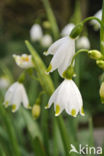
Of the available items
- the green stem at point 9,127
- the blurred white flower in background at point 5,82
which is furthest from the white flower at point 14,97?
the blurred white flower in background at point 5,82

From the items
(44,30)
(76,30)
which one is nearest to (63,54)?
(76,30)

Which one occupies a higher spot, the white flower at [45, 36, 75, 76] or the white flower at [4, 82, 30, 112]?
the white flower at [45, 36, 75, 76]

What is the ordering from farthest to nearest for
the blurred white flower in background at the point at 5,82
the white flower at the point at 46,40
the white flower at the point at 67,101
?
the blurred white flower in background at the point at 5,82 → the white flower at the point at 46,40 → the white flower at the point at 67,101

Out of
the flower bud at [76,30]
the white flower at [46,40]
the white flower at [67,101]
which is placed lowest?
the white flower at [67,101]

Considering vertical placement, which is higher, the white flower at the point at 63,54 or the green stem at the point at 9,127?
the white flower at the point at 63,54

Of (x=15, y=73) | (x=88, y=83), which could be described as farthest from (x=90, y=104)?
(x=15, y=73)

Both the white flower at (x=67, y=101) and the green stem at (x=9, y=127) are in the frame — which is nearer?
the white flower at (x=67, y=101)

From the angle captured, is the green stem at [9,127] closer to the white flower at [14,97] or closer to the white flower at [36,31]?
the white flower at [14,97]

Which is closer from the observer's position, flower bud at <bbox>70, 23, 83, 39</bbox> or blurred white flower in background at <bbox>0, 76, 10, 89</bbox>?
flower bud at <bbox>70, 23, 83, 39</bbox>

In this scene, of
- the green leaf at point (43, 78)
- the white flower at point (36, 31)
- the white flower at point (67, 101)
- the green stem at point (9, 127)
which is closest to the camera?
the white flower at point (67, 101)

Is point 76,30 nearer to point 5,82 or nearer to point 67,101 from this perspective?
point 67,101

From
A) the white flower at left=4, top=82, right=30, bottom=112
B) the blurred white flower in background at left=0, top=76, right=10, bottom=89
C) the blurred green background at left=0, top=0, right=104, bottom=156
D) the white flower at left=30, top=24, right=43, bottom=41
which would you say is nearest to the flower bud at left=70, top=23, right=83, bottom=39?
the white flower at left=4, top=82, right=30, bottom=112

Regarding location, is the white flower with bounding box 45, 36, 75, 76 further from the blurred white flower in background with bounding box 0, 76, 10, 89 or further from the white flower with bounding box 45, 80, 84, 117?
the blurred white flower in background with bounding box 0, 76, 10, 89
